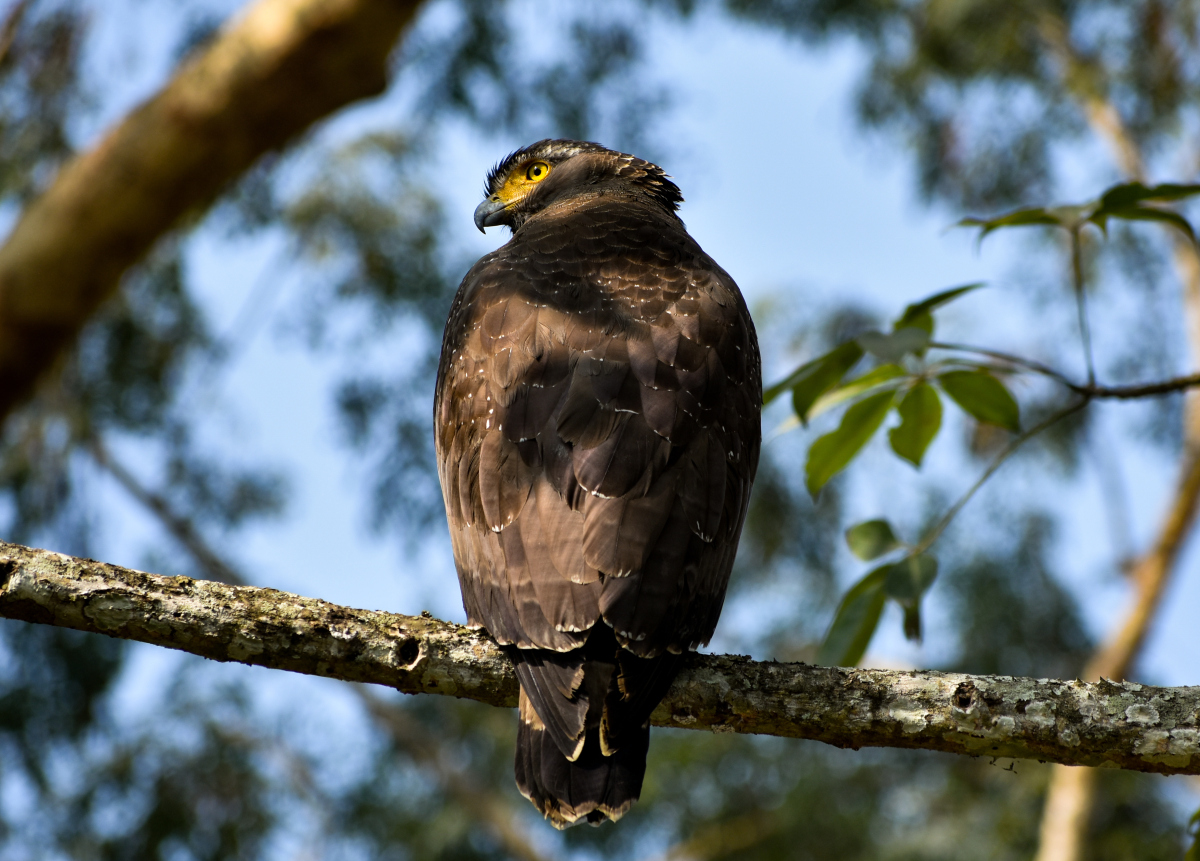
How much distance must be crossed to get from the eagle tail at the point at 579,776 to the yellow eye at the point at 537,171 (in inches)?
137

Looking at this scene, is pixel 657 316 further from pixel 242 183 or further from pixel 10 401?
pixel 242 183

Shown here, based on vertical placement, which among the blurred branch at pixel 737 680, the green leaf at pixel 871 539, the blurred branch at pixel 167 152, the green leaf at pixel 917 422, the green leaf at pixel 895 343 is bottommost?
the blurred branch at pixel 737 680

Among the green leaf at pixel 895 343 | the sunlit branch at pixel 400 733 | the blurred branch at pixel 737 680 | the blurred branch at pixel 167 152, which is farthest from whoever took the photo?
the sunlit branch at pixel 400 733

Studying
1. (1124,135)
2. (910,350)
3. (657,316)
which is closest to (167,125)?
(657,316)

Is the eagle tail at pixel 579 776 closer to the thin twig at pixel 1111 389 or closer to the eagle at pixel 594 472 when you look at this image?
the eagle at pixel 594 472

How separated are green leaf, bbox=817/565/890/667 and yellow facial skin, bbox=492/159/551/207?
2949 millimetres

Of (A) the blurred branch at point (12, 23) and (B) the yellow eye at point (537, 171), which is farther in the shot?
(A) the blurred branch at point (12, 23)

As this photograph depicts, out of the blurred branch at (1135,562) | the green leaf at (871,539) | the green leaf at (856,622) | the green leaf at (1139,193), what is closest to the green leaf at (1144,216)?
the green leaf at (1139,193)

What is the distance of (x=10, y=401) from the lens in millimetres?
7676

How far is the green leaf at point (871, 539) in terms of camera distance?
3678 millimetres

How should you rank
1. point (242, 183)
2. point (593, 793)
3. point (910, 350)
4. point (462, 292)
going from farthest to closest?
point (242, 183), point (462, 292), point (910, 350), point (593, 793)

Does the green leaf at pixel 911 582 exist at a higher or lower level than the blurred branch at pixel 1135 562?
lower

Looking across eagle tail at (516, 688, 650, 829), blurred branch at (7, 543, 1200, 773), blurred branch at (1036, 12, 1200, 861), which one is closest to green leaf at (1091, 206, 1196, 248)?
blurred branch at (7, 543, 1200, 773)

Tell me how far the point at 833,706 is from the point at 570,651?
67 cm
